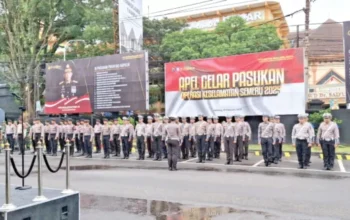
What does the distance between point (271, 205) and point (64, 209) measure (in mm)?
3785

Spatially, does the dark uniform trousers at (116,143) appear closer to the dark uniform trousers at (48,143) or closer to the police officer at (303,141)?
the dark uniform trousers at (48,143)

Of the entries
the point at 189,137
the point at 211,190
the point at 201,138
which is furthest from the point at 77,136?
the point at 211,190

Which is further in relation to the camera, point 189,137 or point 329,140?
point 189,137

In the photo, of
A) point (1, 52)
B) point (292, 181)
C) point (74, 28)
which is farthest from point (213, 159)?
point (1, 52)

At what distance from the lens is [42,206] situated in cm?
557

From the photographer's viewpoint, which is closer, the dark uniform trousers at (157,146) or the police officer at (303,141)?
the police officer at (303,141)

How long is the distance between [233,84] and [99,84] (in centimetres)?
718

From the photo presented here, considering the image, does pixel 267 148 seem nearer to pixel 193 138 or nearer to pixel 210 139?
pixel 210 139

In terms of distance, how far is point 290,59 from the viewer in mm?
18500

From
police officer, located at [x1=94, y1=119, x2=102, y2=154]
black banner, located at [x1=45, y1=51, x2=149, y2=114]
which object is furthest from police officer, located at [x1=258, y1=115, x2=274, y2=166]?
black banner, located at [x1=45, y1=51, x2=149, y2=114]

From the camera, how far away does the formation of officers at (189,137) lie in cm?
1364

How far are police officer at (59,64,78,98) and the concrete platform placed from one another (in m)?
18.2

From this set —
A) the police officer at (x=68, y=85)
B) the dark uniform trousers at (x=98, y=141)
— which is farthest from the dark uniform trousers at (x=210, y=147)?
the police officer at (x=68, y=85)

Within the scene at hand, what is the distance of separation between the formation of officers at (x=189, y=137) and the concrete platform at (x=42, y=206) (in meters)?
5.90
